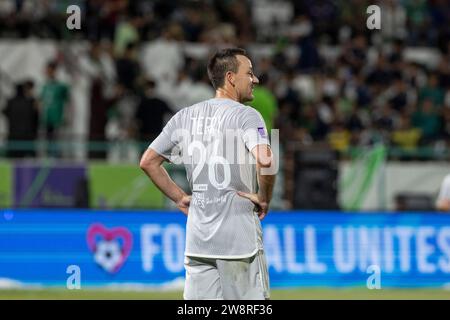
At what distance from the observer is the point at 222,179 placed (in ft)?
25.3

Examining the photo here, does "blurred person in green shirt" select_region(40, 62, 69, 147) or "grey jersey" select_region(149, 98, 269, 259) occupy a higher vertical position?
"blurred person in green shirt" select_region(40, 62, 69, 147)

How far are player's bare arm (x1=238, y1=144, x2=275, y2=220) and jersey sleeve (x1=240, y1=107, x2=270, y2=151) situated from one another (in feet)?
0.14

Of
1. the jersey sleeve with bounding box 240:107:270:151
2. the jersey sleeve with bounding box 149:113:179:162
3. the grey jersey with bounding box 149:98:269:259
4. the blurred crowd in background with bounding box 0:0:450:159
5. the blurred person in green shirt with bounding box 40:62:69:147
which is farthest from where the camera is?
the blurred crowd in background with bounding box 0:0:450:159

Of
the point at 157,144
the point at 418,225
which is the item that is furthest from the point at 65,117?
the point at 157,144

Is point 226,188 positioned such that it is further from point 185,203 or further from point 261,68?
point 261,68

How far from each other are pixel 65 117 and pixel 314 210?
202 inches

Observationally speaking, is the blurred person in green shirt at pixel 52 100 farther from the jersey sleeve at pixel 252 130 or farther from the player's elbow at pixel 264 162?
the player's elbow at pixel 264 162

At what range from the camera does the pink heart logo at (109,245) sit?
15.6 meters

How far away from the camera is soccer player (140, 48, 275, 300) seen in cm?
762

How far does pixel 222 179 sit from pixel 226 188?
0.20ft

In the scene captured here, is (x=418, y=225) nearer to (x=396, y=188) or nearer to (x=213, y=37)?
(x=396, y=188)

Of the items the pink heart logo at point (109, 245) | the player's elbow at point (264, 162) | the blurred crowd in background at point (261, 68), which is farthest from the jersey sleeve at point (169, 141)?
the blurred crowd in background at point (261, 68)

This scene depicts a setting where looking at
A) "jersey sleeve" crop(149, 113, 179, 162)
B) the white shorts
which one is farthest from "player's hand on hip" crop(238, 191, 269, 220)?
"jersey sleeve" crop(149, 113, 179, 162)

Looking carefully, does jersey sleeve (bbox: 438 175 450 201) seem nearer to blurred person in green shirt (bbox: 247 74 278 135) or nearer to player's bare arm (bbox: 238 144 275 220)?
blurred person in green shirt (bbox: 247 74 278 135)
